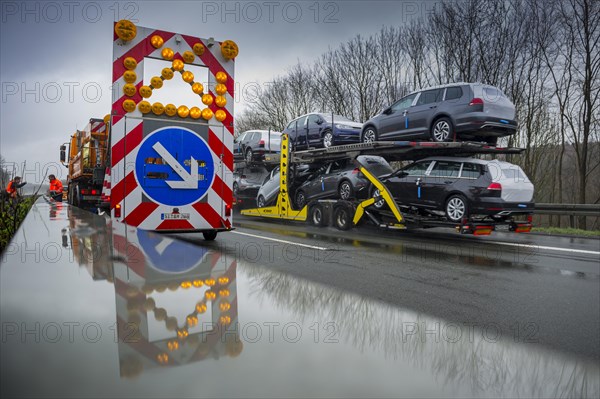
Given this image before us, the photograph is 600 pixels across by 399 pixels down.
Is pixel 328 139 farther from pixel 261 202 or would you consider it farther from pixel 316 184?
pixel 261 202

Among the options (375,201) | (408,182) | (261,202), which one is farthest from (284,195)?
(408,182)

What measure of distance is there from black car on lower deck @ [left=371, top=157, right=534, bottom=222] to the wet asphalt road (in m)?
0.81

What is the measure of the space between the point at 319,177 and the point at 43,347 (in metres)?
13.9

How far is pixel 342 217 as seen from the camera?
44.7 feet

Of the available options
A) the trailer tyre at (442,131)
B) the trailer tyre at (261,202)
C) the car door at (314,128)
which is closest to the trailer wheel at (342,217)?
the trailer tyre at (442,131)

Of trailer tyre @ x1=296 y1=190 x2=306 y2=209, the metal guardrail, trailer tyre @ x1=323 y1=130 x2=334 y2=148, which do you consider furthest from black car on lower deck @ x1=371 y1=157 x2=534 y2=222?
the metal guardrail

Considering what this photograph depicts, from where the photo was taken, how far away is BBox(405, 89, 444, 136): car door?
12.3m

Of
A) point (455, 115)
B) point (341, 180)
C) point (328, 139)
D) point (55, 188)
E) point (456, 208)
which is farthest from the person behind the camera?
point (55, 188)

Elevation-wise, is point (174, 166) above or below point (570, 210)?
above

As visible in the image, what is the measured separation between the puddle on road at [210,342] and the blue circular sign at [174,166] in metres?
4.10

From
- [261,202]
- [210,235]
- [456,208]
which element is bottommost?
[210,235]

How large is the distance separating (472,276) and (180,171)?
4.55 meters

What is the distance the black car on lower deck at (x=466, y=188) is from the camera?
10320mm

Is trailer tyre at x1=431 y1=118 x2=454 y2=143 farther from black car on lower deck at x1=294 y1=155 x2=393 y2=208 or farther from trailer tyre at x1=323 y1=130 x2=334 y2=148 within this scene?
trailer tyre at x1=323 y1=130 x2=334 y2=148
